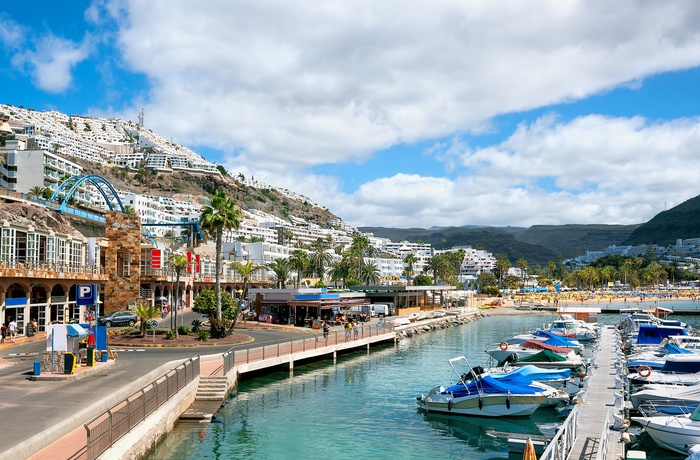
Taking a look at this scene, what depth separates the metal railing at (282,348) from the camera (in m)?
41.4

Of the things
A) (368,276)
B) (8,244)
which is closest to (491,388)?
(8,244)

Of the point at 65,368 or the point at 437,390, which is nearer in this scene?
the point at 65,368

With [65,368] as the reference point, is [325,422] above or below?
below

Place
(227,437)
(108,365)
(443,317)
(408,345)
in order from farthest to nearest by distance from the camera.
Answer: (443,317) → (408,345) → (108,365) → (227,437)

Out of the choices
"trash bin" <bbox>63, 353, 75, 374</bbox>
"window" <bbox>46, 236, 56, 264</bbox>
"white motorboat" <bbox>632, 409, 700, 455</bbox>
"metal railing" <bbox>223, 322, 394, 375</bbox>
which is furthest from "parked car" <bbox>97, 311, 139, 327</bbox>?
"white motorboat" <bbox>632, 409, 700, 455</bbox>

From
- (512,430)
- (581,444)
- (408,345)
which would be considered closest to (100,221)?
(408,345)

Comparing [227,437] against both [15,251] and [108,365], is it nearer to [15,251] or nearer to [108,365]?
[108,365]

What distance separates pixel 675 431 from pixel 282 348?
93.0 feet

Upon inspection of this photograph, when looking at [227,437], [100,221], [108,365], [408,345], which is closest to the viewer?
[227,437]

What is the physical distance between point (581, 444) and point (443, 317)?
7611 cm

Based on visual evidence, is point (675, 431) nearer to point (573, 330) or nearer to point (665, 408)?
point (665, 408)

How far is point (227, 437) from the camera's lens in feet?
95.5

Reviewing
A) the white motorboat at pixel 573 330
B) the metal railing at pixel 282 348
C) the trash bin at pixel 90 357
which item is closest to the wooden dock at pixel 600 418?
the metal railing at pixel 282 348

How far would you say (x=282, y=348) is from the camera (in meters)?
47.6
